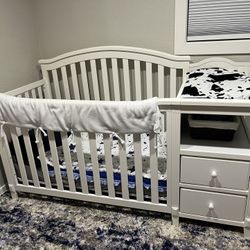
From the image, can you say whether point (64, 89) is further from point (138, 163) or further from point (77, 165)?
point (138, 163)

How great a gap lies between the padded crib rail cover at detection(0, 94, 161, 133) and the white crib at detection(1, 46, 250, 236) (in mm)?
65

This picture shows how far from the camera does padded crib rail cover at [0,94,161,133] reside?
1.26 metres

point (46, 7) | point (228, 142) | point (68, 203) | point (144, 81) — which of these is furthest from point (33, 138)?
point (228, 142)

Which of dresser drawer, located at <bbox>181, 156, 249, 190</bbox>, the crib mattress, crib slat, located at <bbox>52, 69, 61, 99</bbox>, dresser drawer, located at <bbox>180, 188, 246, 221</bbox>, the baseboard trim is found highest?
crib slat, located at <bbox>52, 69, 61, 99</bbox>

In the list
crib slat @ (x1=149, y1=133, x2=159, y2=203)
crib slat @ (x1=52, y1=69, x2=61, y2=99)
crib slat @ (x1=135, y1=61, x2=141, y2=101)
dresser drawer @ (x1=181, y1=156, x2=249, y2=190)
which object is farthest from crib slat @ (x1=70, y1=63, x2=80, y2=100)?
dresser drawer @ (x1=181, y1=156, x2=249, y2=190)

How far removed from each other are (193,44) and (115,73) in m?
0.59

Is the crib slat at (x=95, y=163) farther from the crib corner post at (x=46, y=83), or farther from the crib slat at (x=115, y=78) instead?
the crib corner post at (x=46, y=83)

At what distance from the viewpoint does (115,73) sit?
198 centimetres

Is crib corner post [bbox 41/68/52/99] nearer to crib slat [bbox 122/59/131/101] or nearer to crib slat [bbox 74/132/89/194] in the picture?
crib slat [bbox 122/59/131/101]

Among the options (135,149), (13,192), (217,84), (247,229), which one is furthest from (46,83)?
(247,229)

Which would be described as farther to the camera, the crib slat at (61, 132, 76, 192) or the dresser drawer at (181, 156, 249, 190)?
the crib slat at (61, 132, 76, 192)

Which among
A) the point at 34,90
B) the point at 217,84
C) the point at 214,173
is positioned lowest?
the point at 214,173

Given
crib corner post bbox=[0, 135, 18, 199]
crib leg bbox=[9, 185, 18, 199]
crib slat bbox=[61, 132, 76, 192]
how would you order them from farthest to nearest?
crib leg bbox=[9, 185, 18, 199] < crib corner post bbox=[0, 135, 18, 199] < crib slat bbox=[61, 132, 76, 192]

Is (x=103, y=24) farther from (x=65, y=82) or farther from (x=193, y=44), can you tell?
(x=193, y=44)
